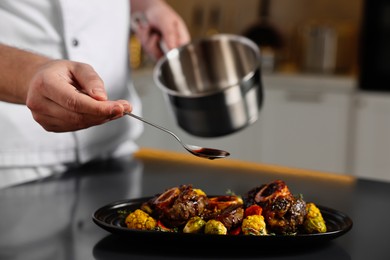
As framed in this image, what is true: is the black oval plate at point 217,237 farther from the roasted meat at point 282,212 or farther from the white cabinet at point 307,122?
the white cabinet at point 307,122

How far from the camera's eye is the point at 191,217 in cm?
85

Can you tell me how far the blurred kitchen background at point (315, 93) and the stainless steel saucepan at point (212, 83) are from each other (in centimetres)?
129

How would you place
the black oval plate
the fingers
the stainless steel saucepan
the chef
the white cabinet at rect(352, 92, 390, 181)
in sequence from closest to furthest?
the black oval plate < the chef < the stainless steel saucepan < the fingers < the white cabinet at rect(352, 92, 390, 181)

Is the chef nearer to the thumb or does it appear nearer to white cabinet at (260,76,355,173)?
the thumb

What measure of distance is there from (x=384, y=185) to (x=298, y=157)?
1.67m

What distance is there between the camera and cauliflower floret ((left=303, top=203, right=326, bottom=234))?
851mm

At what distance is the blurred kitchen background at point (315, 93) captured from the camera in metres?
2.78

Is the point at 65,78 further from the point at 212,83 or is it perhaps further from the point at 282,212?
the point at 212,83

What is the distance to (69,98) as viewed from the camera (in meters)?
0.90

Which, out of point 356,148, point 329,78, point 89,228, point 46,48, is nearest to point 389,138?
point 356,148

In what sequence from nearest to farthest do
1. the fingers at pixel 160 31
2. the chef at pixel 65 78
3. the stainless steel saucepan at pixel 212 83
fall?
1. the chef at pixel 65 78
2. the stainless steel saucepan at pixel 212 83
3. the fingers at pixel 160 31

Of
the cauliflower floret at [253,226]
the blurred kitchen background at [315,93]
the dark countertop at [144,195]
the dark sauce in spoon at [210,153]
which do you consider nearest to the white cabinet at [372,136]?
the blurred kitchen background at [315,93]

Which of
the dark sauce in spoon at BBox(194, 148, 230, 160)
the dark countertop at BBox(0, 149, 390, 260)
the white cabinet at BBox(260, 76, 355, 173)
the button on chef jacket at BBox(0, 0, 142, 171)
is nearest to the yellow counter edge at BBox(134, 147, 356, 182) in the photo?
the dark countertop at BBox(0, 149, 390, 260)

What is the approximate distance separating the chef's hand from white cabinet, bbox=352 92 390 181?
1952 millimetres
